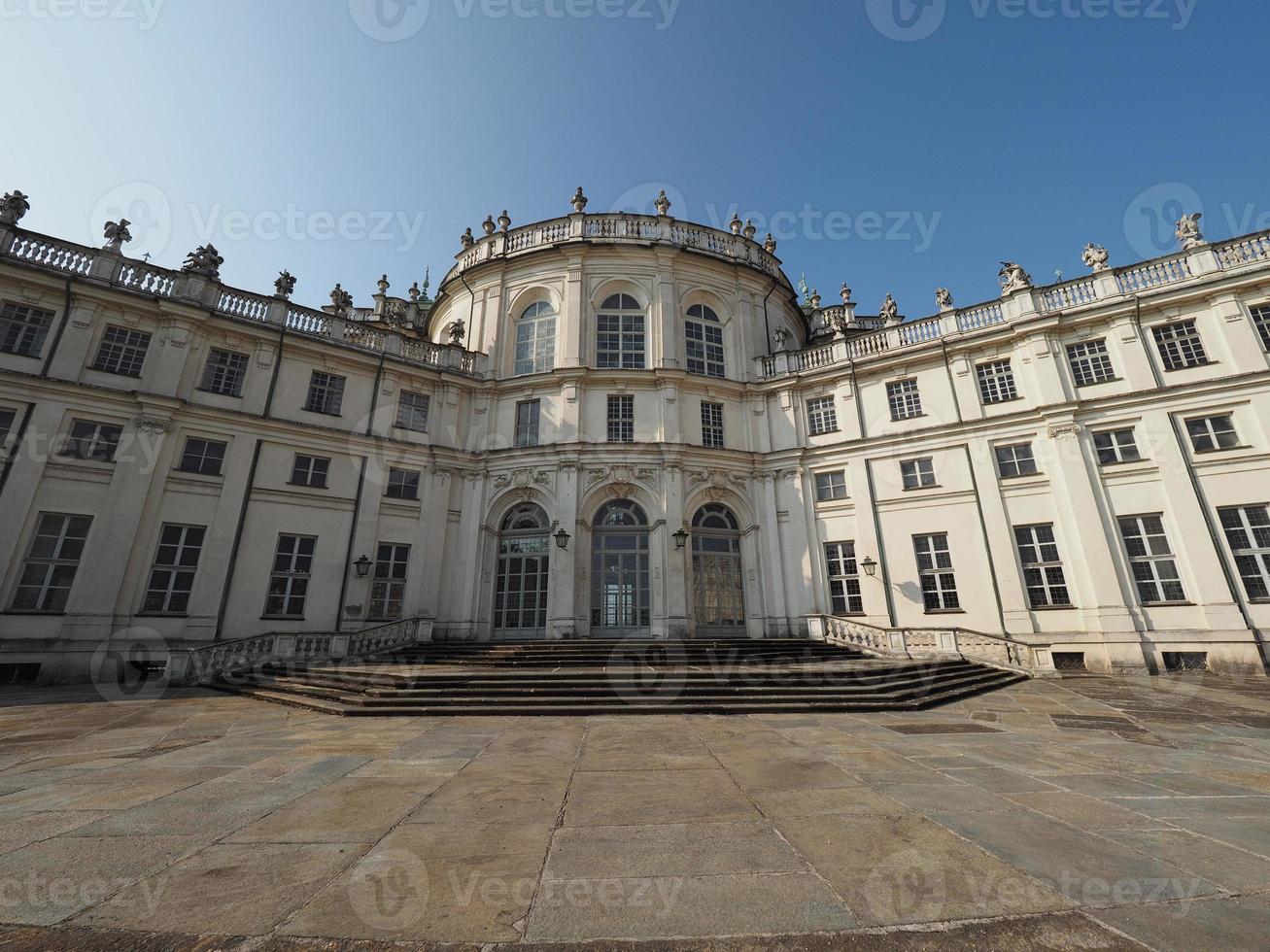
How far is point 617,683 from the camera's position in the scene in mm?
10422

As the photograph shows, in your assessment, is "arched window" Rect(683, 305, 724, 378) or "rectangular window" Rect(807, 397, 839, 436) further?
"arched window" Rect(683, 305, 724, 378)

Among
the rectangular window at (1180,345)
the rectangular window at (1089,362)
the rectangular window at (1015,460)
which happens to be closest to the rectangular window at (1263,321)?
the rectangular window at (1180,345)

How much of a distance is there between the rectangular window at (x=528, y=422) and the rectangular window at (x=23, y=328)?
13599 millimetres

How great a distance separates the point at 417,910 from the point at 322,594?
1631cm

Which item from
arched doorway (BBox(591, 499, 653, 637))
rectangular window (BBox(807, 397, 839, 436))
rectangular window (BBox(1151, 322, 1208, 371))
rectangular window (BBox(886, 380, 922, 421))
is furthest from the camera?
rectangular window (BBox(807, 397, 839, 436))

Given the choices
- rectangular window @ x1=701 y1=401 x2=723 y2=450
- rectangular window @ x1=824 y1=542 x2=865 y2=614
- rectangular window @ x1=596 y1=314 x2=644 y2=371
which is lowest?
rectangular window @ x1=824 y1=542 x2=865 y2=614

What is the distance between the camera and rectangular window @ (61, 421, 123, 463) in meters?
14.4

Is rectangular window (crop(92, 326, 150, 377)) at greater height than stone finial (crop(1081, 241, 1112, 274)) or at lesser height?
lesser

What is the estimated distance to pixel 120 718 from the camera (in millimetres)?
8625

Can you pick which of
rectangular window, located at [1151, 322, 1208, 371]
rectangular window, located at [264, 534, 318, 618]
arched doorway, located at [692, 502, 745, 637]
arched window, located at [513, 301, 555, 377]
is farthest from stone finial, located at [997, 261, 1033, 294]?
rectangular window, located at [264, 534, 318, 618]

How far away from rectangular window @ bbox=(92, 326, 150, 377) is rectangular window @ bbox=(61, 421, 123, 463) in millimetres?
1716

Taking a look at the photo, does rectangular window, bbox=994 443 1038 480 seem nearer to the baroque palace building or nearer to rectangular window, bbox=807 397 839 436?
the baroque palace building

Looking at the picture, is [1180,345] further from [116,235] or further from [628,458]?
[116,235]

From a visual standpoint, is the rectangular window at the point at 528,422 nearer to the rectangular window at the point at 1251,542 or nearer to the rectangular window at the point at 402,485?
the rectangular window at the point at 402,485
